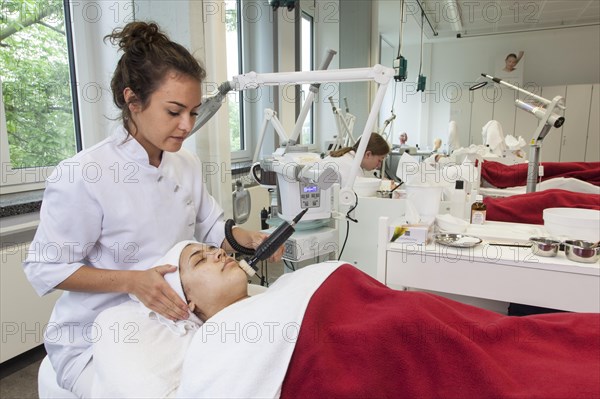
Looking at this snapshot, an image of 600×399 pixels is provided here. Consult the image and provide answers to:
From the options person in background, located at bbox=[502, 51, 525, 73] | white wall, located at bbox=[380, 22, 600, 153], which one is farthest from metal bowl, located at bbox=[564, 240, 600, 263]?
person in background, located at bbox=[502, 51, 525, 73]

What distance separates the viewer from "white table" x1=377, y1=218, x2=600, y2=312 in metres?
1.24

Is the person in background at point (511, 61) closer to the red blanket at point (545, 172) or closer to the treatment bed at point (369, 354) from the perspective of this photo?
the red blanket at point (545, 172)

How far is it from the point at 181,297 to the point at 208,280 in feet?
0.25

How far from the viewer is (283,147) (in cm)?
148

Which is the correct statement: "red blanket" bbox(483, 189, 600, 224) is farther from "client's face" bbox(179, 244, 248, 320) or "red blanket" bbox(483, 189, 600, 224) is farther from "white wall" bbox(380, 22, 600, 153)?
"white wall" bbox(380, 22, 600, 153)

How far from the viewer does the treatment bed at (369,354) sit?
29.0 inches

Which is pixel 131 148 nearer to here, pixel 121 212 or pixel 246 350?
pixel 121 212

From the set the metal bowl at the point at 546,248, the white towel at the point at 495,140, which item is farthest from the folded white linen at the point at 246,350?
the white towel at the point at 495,140

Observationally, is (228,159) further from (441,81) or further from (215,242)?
(441,81)

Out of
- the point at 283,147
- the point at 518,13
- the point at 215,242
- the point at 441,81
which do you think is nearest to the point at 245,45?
the point at 283,147

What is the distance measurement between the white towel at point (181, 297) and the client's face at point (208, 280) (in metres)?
0.01

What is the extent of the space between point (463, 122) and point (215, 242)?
577 centimetres

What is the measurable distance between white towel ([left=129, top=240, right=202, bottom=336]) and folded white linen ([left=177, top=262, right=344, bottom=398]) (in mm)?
123

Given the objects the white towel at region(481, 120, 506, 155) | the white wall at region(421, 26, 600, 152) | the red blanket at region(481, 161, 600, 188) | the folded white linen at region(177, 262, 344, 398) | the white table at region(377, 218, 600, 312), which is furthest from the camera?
the white wall at region(421, 26, 600, 152)
